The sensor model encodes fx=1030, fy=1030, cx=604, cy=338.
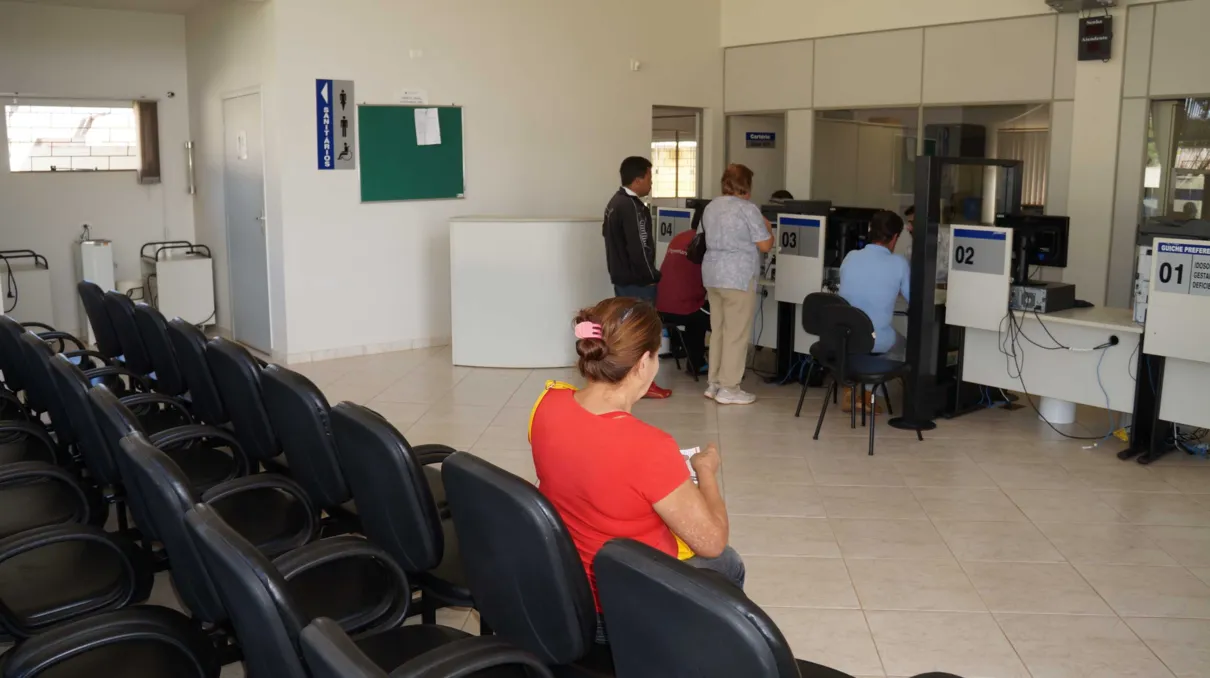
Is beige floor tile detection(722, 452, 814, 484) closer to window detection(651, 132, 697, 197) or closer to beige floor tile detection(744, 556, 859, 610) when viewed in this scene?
beige floor tile detection(744, 556, 859, 610)

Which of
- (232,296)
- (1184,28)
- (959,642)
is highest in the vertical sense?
(1184,28)

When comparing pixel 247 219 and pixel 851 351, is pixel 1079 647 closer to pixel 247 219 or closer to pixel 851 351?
pixel 851 351

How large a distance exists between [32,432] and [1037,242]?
16.0 feet

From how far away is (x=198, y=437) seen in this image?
324 cm

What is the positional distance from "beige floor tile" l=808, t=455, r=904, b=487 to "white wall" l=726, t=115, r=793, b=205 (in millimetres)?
5400

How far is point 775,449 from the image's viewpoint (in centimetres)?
538

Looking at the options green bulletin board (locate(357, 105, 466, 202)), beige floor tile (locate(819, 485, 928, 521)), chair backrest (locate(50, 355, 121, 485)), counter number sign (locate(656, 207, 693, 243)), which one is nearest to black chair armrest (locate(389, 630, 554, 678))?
chair backrest (locate(50, 355, 121, 485))

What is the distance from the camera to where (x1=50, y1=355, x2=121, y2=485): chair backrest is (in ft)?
9.70

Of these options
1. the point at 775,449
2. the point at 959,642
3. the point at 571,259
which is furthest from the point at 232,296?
the point at 959,642

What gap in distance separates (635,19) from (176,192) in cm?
435

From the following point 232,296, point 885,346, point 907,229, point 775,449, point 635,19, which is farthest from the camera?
point 635,19

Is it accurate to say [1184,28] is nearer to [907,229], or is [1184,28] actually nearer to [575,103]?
[907,229]

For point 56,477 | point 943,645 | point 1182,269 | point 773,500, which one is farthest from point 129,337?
→ point 1182,269

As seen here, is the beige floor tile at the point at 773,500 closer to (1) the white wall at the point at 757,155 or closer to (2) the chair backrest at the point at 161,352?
(2) the chair backrest at the point at 161,352
